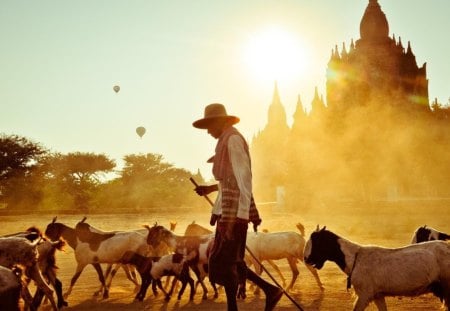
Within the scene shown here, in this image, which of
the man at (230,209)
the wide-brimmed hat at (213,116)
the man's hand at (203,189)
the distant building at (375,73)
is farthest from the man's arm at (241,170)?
the distant building at (375,73)

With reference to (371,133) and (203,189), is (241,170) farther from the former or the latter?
(371,133)

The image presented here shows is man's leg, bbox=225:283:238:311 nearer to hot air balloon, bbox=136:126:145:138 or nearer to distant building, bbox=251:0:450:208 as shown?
distant building, bbox=251:0:450:208

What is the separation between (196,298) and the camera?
1069cm

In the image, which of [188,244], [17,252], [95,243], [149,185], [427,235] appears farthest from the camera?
[149,185]

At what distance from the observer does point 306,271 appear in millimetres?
13914

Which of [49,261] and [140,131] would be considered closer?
[49,261]

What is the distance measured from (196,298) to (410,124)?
129ft

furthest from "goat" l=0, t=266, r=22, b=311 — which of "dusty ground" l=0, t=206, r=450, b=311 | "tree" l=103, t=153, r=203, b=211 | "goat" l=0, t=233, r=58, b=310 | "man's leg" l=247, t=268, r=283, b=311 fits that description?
"tree" l=103, t=153, r=203, b=211

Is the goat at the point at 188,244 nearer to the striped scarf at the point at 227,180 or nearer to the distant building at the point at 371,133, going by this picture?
the striped scarf at the point at 227,180

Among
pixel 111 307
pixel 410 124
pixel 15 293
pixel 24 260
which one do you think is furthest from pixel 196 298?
pixel 410 124

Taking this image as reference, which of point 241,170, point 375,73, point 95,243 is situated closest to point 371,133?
point 375,73

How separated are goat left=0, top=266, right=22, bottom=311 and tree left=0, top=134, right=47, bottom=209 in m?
43.7

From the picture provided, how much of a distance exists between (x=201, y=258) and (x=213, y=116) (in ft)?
19.7

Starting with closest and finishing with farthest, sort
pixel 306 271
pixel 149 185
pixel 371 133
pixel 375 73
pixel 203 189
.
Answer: pixel 203 189 < pixel 306 271 < pixel 371 133 < pixel 375 73 < pixel 149 185
